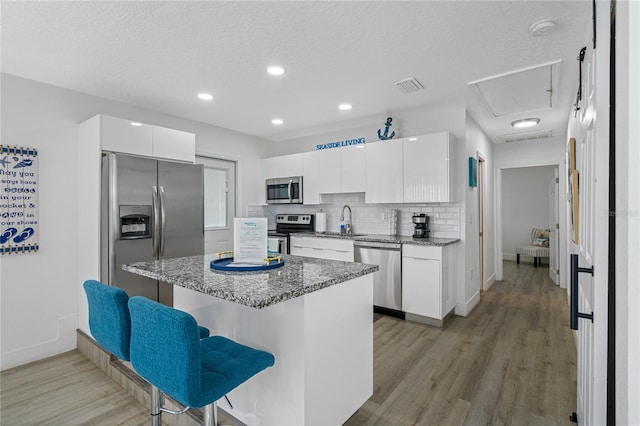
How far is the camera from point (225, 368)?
1.37 m

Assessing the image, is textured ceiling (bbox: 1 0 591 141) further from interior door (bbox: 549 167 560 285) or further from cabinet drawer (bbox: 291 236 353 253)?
interior door (bbox: 549 167 560 285)

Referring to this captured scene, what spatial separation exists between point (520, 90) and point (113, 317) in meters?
3.85

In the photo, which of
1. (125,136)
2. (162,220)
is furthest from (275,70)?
(162,220)

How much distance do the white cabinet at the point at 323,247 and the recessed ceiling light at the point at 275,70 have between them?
2.19 meters

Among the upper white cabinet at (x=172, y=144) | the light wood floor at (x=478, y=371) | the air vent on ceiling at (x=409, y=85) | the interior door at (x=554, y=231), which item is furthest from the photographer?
the interior door at (x=554, y=231)

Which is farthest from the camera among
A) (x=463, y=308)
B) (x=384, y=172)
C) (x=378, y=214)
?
(x=378, y=214)

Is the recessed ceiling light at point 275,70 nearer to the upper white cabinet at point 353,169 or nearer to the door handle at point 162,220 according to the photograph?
the door handle at point 162,220

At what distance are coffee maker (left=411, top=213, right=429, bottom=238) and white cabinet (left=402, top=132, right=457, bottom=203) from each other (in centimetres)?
24

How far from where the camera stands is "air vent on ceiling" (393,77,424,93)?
3.02 meters

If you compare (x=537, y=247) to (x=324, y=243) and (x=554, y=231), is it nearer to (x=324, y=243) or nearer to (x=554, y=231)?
(x=554, y=231)

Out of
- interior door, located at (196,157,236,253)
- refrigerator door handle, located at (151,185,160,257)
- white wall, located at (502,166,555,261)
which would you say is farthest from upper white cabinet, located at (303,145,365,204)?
white wall, located at (502,166,555,261)

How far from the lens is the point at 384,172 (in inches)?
162

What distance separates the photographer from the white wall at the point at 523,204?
7816mm
